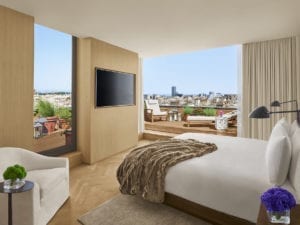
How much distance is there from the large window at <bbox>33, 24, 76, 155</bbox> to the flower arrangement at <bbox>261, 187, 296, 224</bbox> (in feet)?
11.6

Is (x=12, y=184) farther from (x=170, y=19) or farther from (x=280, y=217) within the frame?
(x=170, y=19)

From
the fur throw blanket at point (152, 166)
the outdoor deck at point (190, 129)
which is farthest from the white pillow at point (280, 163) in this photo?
the outdoor deck at point (190, 129)

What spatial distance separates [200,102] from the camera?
8617 mm

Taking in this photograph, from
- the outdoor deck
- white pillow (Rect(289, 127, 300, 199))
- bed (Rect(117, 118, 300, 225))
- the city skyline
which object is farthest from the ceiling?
the city skyline

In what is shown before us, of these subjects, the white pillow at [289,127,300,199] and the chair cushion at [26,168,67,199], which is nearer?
the white pillow at [289,127,300,199]

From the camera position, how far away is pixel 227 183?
6.85 ft

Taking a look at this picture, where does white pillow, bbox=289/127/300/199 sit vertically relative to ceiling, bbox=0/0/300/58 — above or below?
below

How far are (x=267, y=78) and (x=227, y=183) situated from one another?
3370 mm

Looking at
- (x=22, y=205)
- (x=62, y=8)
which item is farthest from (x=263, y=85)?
(x=22, y=205)

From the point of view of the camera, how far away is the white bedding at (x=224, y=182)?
6.43ft

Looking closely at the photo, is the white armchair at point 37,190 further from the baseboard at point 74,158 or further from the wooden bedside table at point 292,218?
the wooden bedside table at point 292,218

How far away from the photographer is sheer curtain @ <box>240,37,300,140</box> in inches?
172

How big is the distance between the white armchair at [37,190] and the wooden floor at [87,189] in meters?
0.12

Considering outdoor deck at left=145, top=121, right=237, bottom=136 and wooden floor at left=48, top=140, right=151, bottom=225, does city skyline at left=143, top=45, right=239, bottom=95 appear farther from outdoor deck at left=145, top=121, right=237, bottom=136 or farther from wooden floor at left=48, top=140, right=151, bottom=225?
wooden floor at left=48, top=140, right=151, bottom=225
